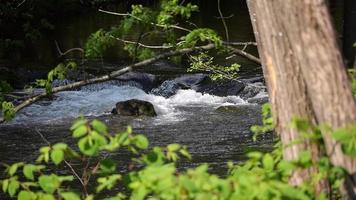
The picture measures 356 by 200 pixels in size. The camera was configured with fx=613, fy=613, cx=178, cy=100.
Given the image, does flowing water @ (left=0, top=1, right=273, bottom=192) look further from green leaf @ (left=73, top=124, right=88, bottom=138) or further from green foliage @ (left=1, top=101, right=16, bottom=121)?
green leaf @ (left=73, top=124, right=88, bottom=138)

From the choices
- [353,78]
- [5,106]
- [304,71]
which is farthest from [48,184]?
[5,106]

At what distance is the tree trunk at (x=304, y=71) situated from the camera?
2.30 metres

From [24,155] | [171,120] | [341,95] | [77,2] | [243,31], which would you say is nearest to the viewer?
[341,95]

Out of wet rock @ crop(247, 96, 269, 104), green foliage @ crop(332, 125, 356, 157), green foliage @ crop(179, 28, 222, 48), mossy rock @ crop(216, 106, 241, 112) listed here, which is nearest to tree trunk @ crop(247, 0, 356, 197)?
green foliage @ crop(332, 125, 356, 157)

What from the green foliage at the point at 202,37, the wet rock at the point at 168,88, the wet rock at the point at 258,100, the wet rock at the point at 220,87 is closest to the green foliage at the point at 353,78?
the green foliage at the point at 202,37

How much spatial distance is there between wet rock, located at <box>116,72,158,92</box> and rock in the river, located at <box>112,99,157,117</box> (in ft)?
6.43

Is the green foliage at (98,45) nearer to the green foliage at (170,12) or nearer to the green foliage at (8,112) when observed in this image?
the green foliage at (170,12)

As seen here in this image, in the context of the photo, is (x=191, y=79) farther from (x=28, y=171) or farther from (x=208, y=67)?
(x=28, y=171)

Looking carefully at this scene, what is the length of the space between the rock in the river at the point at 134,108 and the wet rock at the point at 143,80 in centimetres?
196

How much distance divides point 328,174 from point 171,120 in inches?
377

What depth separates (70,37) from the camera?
846 inches

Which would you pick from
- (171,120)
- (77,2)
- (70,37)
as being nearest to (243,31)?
(70,37)

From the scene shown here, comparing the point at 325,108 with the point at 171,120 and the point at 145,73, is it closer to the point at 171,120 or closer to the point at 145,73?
the point at 171,120

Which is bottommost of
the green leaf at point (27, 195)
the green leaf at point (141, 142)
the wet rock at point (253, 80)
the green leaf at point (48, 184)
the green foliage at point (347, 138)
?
the wet rock at point (253, 80)
